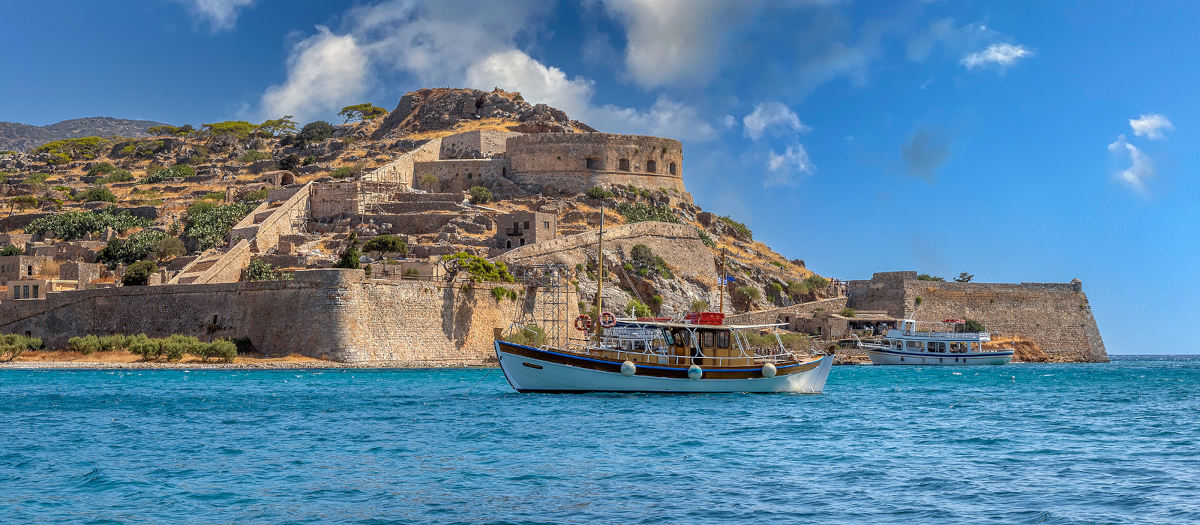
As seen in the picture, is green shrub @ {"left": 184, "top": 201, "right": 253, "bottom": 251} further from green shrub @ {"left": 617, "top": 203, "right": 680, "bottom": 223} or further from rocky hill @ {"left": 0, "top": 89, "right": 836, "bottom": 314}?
green shrub @ {"left": 617, "top": 203, "right": 680, "bottom": 223}

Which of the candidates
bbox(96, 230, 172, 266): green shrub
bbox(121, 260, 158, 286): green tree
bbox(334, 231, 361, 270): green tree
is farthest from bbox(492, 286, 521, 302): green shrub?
bbox(96, 230, 172, 266): green shrub

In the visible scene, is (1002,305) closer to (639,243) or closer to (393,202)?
(639,243)

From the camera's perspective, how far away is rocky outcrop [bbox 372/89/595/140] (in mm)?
72250

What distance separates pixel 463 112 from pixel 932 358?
3268 cm

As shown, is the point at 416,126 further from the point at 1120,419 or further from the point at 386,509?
the point at 386,509

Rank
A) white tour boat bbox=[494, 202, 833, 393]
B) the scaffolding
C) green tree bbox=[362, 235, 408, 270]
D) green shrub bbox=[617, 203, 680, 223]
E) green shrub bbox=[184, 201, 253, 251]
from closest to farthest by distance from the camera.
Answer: white tour boat bbox=[494, 202, 833, 393] → the scaffolding → green tree bbox=[362, 235, 408, 270] → green shrub bbox=[184, 201, 253, 251] → green shrub bbox=[617, 203, 680, 223]

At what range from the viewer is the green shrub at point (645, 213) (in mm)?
56344

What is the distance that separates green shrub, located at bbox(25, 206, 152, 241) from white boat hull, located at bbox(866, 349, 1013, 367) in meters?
32.3

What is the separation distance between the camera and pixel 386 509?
41.3ft

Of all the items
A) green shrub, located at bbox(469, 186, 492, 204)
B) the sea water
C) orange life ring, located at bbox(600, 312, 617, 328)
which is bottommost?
the sea water

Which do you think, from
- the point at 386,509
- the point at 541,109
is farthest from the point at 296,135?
the point at 386,509

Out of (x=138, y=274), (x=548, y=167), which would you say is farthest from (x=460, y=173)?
(x=138, y=274)

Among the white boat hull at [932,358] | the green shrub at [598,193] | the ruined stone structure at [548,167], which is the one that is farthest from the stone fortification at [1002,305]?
the green shrub at [598,193]

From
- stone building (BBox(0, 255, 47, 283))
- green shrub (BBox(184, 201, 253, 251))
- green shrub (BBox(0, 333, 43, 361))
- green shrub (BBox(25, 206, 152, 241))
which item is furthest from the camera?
green shrub (BBox(25, 206, 152, 241))
